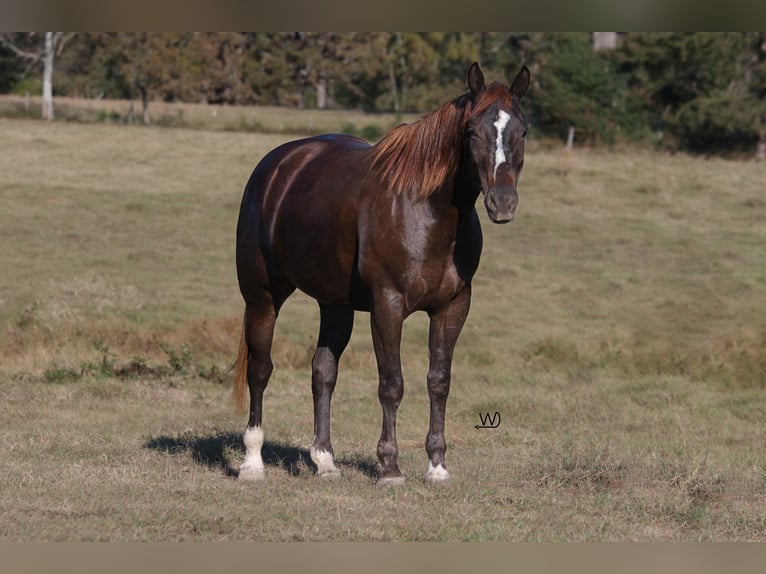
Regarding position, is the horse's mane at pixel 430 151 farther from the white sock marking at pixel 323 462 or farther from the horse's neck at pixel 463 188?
the white sock marking at pixel 323 462

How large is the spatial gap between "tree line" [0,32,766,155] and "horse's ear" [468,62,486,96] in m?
27.9

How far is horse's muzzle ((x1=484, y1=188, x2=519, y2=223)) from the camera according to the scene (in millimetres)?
7230

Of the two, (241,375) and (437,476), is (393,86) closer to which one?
(241,375)

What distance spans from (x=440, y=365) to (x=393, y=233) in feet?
3.27

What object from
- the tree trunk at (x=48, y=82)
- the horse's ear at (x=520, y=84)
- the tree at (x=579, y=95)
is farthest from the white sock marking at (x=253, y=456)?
the tree trunk at (x=48, y=82)

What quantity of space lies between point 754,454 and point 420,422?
11.2ft

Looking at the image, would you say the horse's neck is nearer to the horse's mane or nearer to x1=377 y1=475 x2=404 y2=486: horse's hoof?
the horse's mane

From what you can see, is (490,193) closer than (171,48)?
Yes

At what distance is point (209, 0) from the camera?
5352 millimetres

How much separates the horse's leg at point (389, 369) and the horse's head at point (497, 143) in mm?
1171

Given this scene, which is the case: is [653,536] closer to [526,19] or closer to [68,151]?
[526,19]

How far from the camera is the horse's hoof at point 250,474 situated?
8899 millimetres

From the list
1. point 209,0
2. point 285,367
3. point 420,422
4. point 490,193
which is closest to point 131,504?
point 490,193

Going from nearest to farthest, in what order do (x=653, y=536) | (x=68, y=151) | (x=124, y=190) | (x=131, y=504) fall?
(x=653, y=536) < (x=131, y=504) < (x=124, y=190) < (x=68, y=151)
